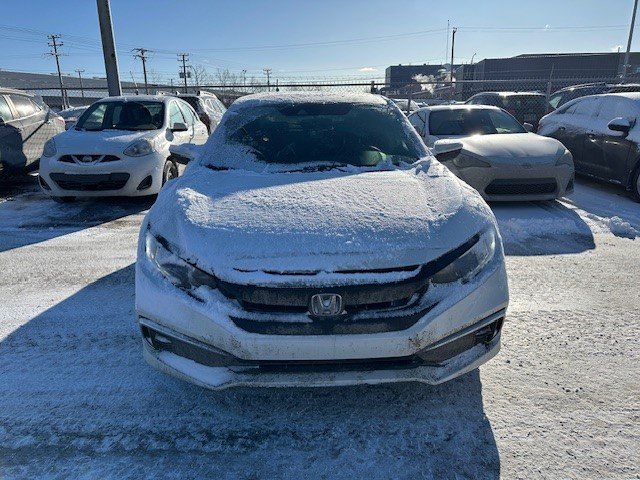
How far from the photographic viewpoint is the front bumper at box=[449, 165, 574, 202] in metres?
5.80

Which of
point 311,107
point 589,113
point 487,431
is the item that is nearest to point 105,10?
point 311,107

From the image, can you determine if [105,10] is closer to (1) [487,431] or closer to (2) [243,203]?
(2) [243,203]

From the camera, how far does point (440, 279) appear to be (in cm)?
205

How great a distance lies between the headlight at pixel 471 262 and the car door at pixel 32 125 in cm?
839

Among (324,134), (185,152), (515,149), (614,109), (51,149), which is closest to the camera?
(324,134)

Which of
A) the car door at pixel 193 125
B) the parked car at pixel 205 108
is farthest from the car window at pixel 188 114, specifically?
the parked car at pixel 205 108

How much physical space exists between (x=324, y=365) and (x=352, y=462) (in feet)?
1.43

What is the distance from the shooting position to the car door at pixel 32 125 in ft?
26.4

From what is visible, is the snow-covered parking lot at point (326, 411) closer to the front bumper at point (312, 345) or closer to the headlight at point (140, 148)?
the front bumper at point (312, 345)

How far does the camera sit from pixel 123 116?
7367 millimetres

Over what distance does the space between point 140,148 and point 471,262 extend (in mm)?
5553

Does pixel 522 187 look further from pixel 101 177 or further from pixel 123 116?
pixel 123 116

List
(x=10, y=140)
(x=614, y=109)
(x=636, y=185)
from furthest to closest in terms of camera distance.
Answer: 1. (x=10, y=140)
2. (x=614, y=109)
3. (x=636, y=185)

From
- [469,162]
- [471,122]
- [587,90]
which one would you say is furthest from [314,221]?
[587,90]
